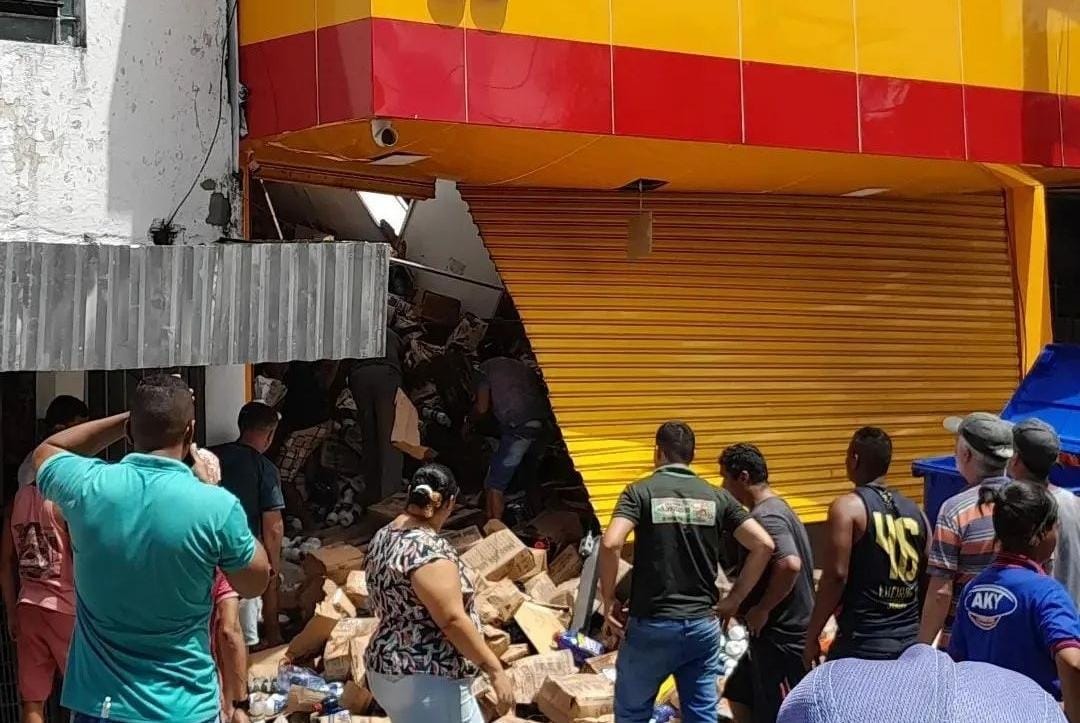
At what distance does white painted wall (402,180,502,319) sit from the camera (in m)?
10.5

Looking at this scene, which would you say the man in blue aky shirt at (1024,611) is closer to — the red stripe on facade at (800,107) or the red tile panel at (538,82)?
the red tile panel at (538,82)

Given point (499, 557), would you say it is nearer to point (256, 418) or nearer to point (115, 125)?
point (256, 418)

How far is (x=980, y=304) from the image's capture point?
32.0ft

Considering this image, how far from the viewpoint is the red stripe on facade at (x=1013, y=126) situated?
8.20 metres

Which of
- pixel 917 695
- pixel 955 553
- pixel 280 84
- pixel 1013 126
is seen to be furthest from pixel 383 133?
pixel 917 695

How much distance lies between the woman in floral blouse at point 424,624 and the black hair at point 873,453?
190 centimetres

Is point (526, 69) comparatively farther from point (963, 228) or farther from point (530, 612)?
point (963, 228)

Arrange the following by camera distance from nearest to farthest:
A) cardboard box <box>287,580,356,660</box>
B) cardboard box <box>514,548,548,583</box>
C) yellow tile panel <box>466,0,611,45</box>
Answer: yellow tile panel <box>466,0,611,45</box>, cardboard box <box>287,580,356,660</box>, cardboard box <box>514,548,548,583</box>

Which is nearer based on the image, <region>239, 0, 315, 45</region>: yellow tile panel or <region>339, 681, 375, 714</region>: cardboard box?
<region>339, 681, 375, 714</region>: cardboard box

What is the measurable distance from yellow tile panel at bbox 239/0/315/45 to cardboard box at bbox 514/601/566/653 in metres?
3.61

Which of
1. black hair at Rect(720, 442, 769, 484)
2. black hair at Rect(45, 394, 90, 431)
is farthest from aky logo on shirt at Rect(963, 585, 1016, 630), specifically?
black hair at Rect(45, 394, 90, 431)

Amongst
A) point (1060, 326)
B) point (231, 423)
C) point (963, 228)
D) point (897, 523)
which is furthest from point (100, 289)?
point (1060, 326)

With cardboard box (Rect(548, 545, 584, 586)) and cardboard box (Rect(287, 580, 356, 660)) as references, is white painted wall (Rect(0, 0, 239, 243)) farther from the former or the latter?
cardboard box (Rect(548, 545, 584, 586))

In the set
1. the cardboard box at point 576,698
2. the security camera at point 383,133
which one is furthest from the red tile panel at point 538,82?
the cardboard box at point 576,698
